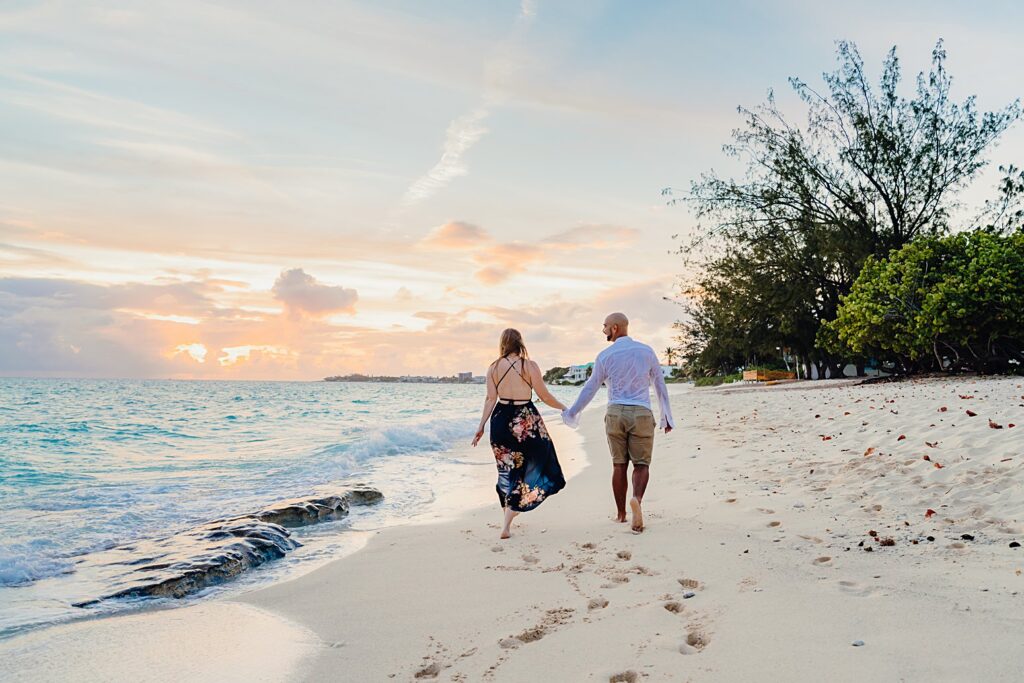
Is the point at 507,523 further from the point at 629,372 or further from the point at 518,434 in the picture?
the point at 629,372

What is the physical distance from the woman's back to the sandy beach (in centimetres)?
135

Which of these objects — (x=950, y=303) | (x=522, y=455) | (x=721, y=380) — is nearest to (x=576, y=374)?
(x=721, y=380)

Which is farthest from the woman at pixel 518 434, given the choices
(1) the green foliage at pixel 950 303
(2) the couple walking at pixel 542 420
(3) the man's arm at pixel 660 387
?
(1) the green foliage at pixel 950 303

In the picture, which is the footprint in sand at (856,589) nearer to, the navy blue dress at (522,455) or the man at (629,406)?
the man at (629,406)

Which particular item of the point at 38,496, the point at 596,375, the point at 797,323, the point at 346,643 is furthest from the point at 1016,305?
the point at 38,496

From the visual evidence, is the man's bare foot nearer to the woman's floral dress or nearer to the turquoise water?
the woman's floral dress

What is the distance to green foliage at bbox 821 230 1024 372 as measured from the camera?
58.5 feet

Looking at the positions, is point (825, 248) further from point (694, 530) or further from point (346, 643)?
point (346, 643)

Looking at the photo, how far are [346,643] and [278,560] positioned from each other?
2541mm

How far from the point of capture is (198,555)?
19.5 feet

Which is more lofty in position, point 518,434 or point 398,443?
point 518,434

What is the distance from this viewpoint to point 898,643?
319cm

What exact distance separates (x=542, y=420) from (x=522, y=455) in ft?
1.41

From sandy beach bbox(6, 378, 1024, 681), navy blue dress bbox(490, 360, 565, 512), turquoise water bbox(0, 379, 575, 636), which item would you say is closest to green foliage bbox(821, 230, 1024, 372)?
sandy beach bbox(6, 378, 1024, 681)
